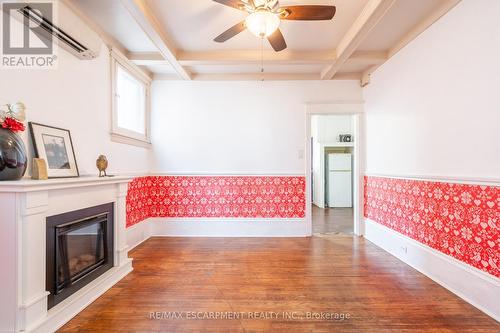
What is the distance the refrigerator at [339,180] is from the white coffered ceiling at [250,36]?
2678mm

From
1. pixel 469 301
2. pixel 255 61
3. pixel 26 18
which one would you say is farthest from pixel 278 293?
pixel 26 18

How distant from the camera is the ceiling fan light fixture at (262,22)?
1.88m

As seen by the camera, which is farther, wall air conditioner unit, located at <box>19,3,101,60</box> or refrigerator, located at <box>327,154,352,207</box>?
refrigerator, located at <box>327,154,352,207</box>

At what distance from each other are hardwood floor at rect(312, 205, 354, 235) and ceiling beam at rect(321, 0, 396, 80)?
2643 mm

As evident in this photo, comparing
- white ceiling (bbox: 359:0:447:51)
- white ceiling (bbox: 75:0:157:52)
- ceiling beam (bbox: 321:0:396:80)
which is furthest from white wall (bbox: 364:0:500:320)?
white ceiling (bbox: 75:0:157:52)

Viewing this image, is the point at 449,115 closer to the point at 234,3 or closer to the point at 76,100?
the point at 234,3

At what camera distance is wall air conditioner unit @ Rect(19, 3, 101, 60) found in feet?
6.29

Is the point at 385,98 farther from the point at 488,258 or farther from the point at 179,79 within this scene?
the point at 179,79

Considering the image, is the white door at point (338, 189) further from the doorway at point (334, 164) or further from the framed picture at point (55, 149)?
the framed picture at point (55, 149)

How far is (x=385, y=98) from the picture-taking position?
3.46 m

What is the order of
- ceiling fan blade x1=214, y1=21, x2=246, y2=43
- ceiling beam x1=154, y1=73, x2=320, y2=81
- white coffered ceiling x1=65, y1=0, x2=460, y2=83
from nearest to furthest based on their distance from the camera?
ceiling fan blade x1=214, y1=21, x2=246, y2=43, white coffered ceiling x1=65, y1=0, x2=460, y2=83, ceiling beam x1=154, y1=73, x2=320, y2=81

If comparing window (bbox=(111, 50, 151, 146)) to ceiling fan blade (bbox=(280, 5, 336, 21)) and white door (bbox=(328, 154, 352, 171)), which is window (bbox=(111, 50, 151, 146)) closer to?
ceiling fan blade (bbox=(280, 5, 336, 21))

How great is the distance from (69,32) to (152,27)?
71cm

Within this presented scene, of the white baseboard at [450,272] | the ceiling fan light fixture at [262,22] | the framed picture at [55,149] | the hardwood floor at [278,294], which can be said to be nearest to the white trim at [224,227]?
the hardwood floor at [278,294]
